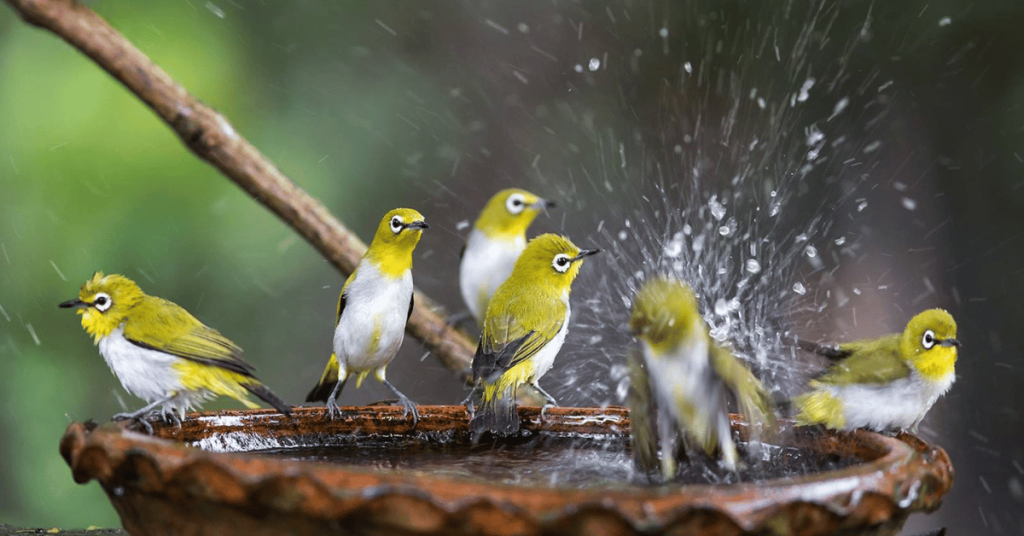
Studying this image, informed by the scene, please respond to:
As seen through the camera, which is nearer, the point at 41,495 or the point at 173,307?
the point at 173,307

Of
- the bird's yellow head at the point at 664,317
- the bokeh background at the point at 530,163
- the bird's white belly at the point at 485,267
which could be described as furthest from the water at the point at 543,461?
the bokeh background at the point at 530,163

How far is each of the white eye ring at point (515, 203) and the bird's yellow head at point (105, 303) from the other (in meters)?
0.87

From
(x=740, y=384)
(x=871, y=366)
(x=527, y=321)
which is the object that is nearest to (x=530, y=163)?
(x=527, y=321)

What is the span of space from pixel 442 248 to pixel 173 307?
2.28 m

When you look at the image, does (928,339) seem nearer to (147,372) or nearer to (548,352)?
(548,352)

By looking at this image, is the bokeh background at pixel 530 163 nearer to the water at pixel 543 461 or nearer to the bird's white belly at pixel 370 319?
the bird's white belly at pixel 370 319

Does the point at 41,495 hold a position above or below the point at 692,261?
Result: below

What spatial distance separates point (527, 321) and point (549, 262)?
0.43 ft

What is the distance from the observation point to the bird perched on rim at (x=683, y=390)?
116 centimetres

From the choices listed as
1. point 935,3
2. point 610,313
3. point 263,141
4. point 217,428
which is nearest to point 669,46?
point 935,3

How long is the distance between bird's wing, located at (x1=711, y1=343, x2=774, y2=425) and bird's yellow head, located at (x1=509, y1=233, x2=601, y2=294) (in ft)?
2.15

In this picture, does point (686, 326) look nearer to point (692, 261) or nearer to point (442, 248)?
point (692, 261)

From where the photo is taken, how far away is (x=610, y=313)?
2.00 m

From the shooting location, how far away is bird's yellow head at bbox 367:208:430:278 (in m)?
1.83
